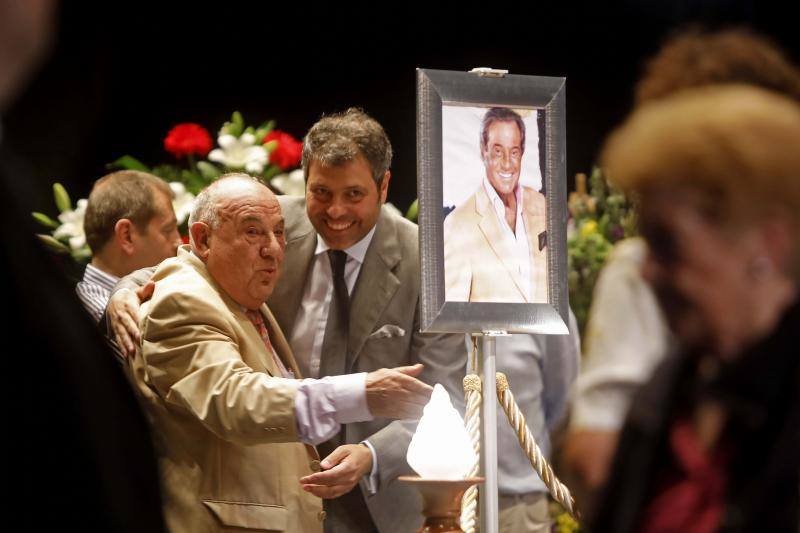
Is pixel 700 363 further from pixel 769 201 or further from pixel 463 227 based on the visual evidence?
pixel 463 227

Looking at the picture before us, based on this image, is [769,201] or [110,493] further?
[110,493]

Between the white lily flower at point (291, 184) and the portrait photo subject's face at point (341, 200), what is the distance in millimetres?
443

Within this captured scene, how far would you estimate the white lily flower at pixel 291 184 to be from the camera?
3.46 meters

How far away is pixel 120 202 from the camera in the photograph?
3316mm

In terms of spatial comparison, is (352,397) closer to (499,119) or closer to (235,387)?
(235,387)

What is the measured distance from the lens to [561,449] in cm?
130

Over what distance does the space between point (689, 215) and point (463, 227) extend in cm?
128

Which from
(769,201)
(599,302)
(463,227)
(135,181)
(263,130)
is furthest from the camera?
(263,130)

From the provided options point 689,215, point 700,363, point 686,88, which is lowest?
point 700,363

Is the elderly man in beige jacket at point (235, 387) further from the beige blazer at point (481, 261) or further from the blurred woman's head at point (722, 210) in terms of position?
the blurred woman's head at point (722, 210)

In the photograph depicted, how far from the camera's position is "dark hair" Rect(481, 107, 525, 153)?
2.31 meters

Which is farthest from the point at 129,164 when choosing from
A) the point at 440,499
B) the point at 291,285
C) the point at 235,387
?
the point at 440,499

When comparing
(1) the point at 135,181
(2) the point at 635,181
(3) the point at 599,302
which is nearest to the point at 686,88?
(2) the point at 635,181

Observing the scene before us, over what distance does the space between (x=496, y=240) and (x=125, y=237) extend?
4.47 ft
